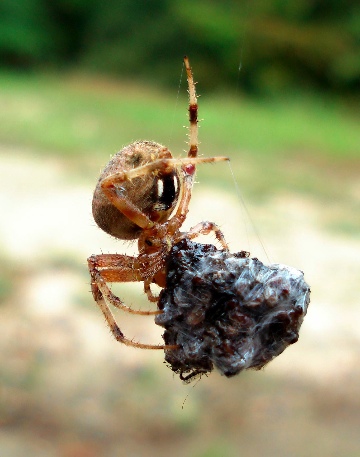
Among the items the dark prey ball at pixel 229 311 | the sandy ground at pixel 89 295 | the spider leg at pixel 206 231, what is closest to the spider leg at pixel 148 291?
the spider leg at pixel 206 231

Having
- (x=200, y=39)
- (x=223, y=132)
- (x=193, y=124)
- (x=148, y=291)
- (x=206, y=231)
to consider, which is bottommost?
(x=148, y=291)

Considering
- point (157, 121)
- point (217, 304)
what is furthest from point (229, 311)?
point (157, 121)

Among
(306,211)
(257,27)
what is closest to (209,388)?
(306,211)

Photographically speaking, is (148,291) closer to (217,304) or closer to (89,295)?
(217,304)

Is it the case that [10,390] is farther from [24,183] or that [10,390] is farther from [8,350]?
[24,183]

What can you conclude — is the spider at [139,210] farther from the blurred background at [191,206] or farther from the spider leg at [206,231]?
the blurred background at [191,206]

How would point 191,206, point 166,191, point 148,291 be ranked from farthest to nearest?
point 191,206, point 166,191, point 148,291

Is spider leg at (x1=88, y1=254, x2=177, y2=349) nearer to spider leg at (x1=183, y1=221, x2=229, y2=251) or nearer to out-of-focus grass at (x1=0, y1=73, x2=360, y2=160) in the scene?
spider leg at (x1=183, y1=221, x2=229, y2=251)
